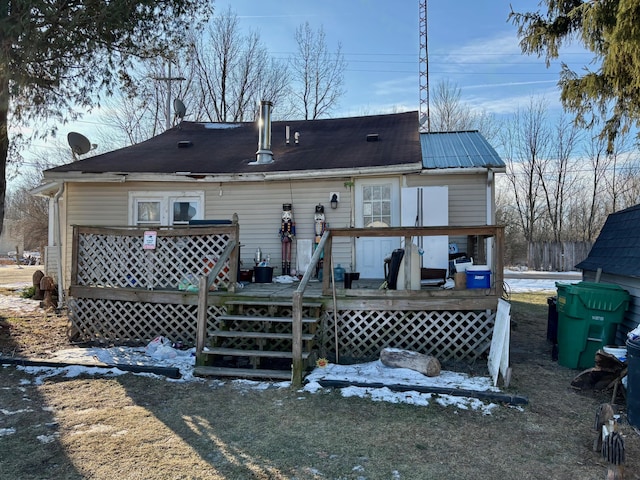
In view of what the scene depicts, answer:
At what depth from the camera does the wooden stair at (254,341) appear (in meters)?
4.96

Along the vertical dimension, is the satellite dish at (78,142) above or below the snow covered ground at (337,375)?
above

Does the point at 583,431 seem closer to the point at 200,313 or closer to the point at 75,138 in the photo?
the point at 200,313

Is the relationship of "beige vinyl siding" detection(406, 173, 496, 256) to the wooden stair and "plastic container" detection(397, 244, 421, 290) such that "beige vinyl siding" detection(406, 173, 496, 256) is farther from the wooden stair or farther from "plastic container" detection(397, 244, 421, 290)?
the wooden stair

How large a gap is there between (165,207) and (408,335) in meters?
5.92

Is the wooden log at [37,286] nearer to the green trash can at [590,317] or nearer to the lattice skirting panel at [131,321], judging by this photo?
the lattice skirting panel at [131,321]

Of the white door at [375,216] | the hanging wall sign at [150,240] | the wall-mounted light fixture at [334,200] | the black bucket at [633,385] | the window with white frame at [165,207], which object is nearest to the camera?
the black bucket at [633,385]

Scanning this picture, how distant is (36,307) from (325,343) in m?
7.71

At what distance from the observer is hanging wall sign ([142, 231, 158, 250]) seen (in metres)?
6.23

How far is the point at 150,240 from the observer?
626cm

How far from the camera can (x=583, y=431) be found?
3592 mm

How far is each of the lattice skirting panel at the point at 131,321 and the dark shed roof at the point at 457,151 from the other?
4.99 metres

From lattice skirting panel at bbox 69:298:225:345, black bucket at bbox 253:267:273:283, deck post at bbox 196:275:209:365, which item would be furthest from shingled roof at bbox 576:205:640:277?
lattice skirting panel at bbox 69:298:225:345

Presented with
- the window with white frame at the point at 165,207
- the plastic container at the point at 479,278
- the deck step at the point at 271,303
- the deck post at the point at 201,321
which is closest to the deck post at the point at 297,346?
the deck step at the point at 271,303

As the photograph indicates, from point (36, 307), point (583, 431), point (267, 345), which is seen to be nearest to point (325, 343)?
point (267, 345)
